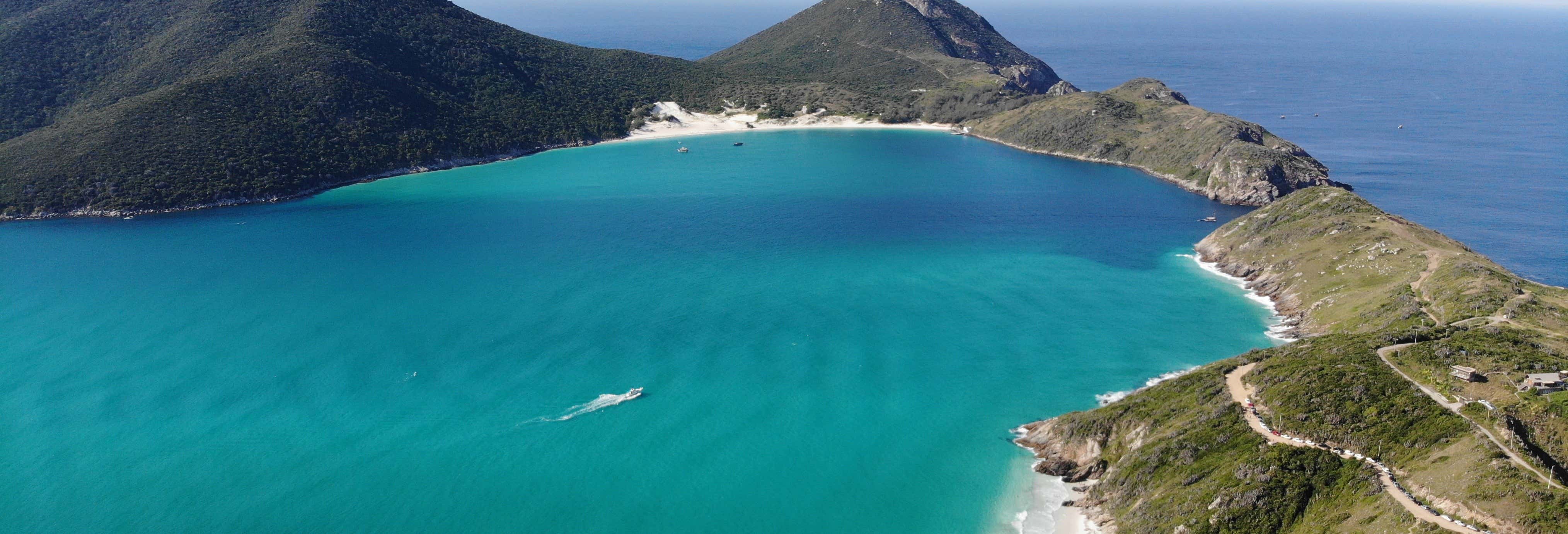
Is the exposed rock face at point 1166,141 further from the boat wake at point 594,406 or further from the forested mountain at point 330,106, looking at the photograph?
the boat wake at point 594,406

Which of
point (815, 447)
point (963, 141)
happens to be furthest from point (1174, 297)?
point (963, 141)

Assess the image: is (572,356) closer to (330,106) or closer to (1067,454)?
(1067,454)

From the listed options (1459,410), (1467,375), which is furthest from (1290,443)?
(1467,375)

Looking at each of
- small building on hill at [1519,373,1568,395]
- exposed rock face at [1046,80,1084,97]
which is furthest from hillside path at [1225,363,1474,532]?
exposed rock face at [1046,80,1084,97]

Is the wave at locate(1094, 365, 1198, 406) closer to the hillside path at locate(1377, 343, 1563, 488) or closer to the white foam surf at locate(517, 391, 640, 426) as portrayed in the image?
the hillside path at locate(1377, 343, 1563, 488)

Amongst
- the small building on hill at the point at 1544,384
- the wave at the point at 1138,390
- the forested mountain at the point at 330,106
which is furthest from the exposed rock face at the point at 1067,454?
the forested mountain at the point at 330,106

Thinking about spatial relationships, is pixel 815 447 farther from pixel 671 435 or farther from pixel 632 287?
pixel 632 287
